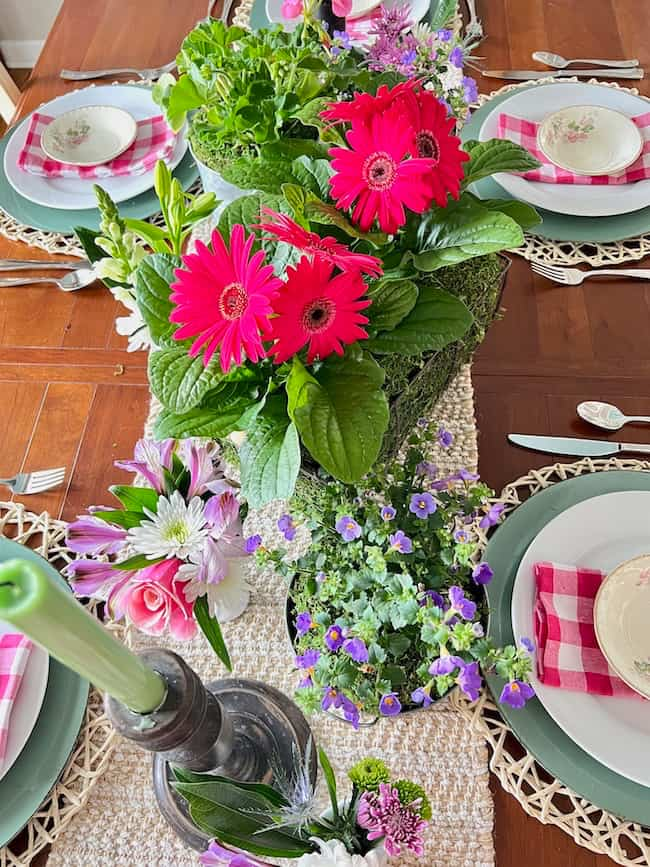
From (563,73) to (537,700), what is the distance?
2.80 feet

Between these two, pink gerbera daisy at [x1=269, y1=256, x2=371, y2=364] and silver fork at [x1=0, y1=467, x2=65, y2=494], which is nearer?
pink gerbera daisy at [x1=269, y1=256, x2=371, y2=364]

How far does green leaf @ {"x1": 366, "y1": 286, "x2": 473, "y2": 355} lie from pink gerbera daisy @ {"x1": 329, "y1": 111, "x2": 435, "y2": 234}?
7 cm

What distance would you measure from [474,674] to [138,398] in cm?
47

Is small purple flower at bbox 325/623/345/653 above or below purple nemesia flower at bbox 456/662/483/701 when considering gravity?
above

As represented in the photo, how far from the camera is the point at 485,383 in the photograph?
77 cm

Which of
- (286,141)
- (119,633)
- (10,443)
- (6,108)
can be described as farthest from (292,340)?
(6,108)

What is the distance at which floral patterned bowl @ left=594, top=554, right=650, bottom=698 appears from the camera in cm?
56

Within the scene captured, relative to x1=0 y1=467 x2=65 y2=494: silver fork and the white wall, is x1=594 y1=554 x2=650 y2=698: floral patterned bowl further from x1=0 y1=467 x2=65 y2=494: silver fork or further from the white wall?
the white wall

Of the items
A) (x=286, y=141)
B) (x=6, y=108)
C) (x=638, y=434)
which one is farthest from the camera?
(x=6, y=108)

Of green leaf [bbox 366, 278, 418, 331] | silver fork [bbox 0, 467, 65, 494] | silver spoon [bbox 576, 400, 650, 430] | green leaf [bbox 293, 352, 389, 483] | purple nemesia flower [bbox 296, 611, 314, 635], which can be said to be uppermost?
green leaf [bbox 366, 278, 418, 331]

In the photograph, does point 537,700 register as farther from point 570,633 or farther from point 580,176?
point 580,176

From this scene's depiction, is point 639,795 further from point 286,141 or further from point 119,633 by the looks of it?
point 286,141

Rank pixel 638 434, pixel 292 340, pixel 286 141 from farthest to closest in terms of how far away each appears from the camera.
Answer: pixel 638 434, pixel 286 141, pixel 292 340

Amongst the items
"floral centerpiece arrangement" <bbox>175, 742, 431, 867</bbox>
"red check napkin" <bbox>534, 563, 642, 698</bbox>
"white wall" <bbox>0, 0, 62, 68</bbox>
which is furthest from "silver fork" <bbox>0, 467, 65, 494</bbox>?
"white wall" <bbox>0, 0, 62, 68</bbox>
